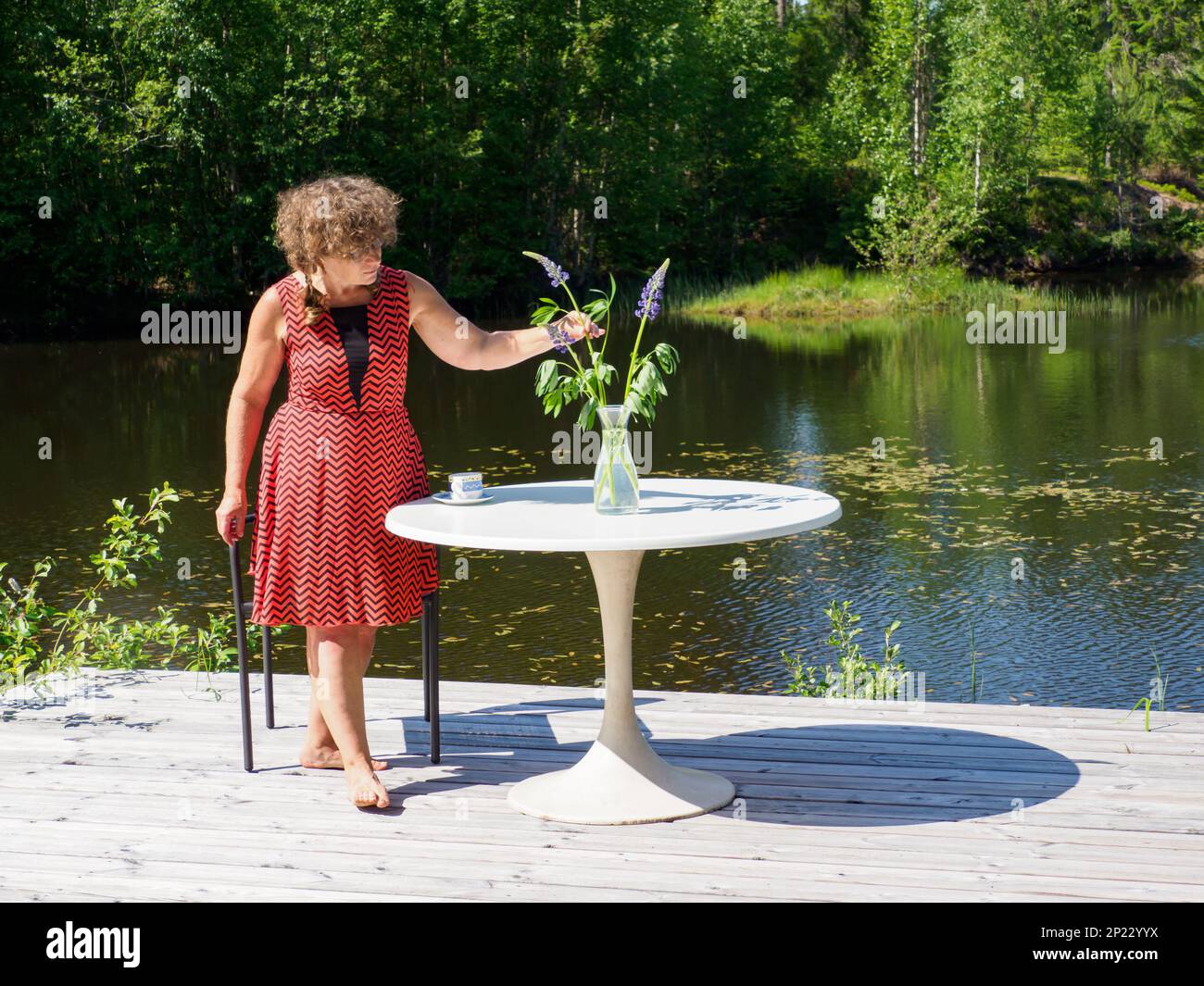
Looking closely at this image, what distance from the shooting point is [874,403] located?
614 inches

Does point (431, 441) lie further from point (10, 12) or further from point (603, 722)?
point (10, 12)

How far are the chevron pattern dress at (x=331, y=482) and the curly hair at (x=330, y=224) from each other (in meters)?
0.05

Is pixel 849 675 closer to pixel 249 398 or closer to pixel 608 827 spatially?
pixel 608 827

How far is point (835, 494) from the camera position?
10797 millimetres

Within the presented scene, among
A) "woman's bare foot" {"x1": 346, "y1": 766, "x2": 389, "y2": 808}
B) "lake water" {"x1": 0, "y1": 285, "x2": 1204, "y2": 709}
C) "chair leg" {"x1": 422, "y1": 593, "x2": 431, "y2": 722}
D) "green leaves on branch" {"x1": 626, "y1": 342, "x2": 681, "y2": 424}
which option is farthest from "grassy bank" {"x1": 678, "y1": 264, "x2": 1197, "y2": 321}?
"woman's bare foot" {"x1": 346, "y1": 766, "x2": 389, "y2": 808}

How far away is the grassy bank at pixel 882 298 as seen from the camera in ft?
88.8

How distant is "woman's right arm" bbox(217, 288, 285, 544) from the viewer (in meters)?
3.40

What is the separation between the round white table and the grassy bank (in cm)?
2384

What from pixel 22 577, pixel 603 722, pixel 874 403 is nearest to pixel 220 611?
pixel 22 577

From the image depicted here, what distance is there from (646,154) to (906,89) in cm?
696

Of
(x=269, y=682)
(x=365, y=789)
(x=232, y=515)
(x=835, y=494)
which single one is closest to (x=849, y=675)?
(x=269, y=682)

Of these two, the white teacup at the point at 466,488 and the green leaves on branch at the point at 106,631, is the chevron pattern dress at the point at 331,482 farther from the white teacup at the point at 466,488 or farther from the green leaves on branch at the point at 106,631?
the green leaves on branch at the point at 106,631

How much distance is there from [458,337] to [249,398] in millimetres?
522

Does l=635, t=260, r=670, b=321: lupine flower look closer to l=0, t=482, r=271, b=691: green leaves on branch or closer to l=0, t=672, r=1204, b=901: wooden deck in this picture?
l=0, t=672, r=1204, b=901: wooden deck
